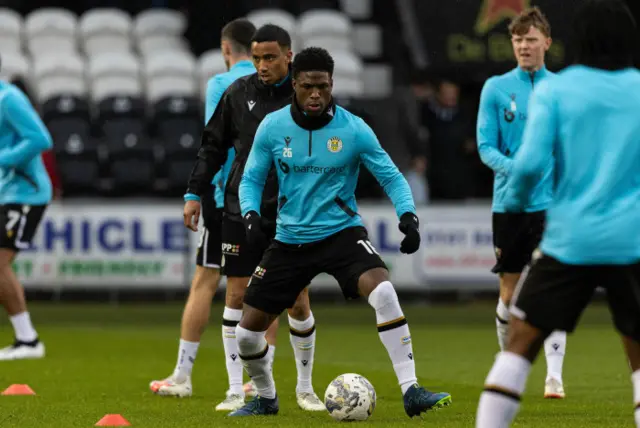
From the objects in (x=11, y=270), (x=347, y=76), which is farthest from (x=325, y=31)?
(x=11, y=270)

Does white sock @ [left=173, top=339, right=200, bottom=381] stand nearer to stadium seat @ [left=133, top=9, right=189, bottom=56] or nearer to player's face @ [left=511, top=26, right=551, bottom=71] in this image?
player's face @ [left=511, top=26, right=551, bottom=71]

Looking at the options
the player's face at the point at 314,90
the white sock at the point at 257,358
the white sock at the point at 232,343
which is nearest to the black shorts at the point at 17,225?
the white sock at the point at 232,343

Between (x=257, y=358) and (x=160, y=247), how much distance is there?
33.9ft

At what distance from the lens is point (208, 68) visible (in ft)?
71.6

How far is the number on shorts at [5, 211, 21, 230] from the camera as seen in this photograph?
12484mm

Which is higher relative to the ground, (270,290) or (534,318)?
(534,318)

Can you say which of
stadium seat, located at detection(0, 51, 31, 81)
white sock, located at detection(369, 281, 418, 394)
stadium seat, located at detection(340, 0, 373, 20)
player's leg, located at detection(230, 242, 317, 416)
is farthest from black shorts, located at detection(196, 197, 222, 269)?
stadium seat, located at detection(340, 0, 373, 20)

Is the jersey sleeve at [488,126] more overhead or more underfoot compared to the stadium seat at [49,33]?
more underfoot

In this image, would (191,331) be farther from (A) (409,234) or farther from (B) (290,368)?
(A) (409,234)

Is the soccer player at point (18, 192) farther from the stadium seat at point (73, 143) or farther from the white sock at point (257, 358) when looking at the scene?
the stadium seat at point (73, 143)

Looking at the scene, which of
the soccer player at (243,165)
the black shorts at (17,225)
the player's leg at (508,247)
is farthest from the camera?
the black shorts at (17,225)

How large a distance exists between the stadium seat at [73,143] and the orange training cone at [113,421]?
11904mm

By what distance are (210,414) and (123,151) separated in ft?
38.0

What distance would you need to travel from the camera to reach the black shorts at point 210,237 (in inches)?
379
